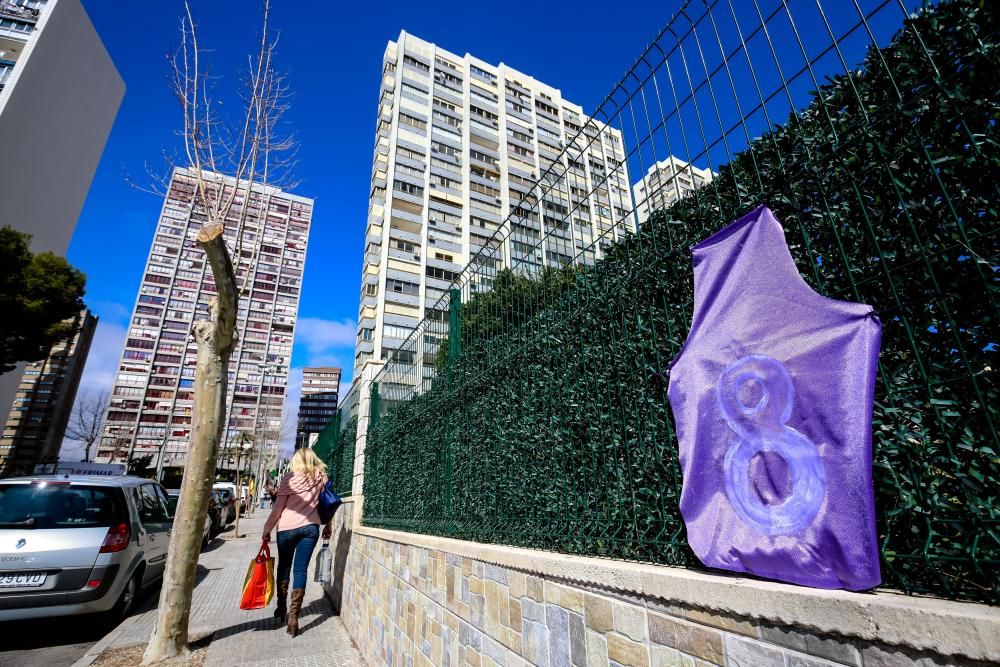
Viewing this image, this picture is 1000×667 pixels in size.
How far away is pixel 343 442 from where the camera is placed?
29.8 ft

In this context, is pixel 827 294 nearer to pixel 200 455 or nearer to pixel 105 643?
pixel 200 455

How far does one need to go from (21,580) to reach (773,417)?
23.5 feet

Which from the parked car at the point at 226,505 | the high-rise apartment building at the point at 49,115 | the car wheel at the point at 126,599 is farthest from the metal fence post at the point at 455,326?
the high-rise apartment building at the point at 49,115

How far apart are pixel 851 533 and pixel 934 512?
7.5 inches

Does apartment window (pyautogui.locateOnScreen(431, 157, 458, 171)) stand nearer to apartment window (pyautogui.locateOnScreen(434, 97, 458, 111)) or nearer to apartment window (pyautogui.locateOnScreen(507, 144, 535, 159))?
apartment window (pyautogui.locateOnScreen(434, 97, 458, 111))

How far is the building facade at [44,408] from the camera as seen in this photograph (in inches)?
1986

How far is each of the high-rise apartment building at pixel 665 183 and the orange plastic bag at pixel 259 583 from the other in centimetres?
554

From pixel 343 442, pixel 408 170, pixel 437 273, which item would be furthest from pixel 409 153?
pixel 343 442

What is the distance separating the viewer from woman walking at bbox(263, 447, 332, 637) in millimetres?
5676

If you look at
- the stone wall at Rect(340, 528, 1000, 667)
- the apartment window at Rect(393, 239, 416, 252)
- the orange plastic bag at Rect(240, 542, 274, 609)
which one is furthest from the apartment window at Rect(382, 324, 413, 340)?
the stone wall at Rect(340, 528, 1000, 667)

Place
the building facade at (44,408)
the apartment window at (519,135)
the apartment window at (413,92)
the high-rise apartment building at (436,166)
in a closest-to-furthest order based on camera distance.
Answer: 1. the high-rise apartment building at (436,166)
2. the apartment window at (413,92)
3. the building facade at (44,408)
4. the apartment window at (519,135)

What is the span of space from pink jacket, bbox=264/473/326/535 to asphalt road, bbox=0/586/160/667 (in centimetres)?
216

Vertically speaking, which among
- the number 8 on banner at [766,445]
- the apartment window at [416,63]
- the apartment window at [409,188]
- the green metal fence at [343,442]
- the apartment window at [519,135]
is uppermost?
the apartment window at [416,63]

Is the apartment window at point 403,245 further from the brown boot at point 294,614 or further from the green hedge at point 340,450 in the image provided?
the brown boot at point 294,614
